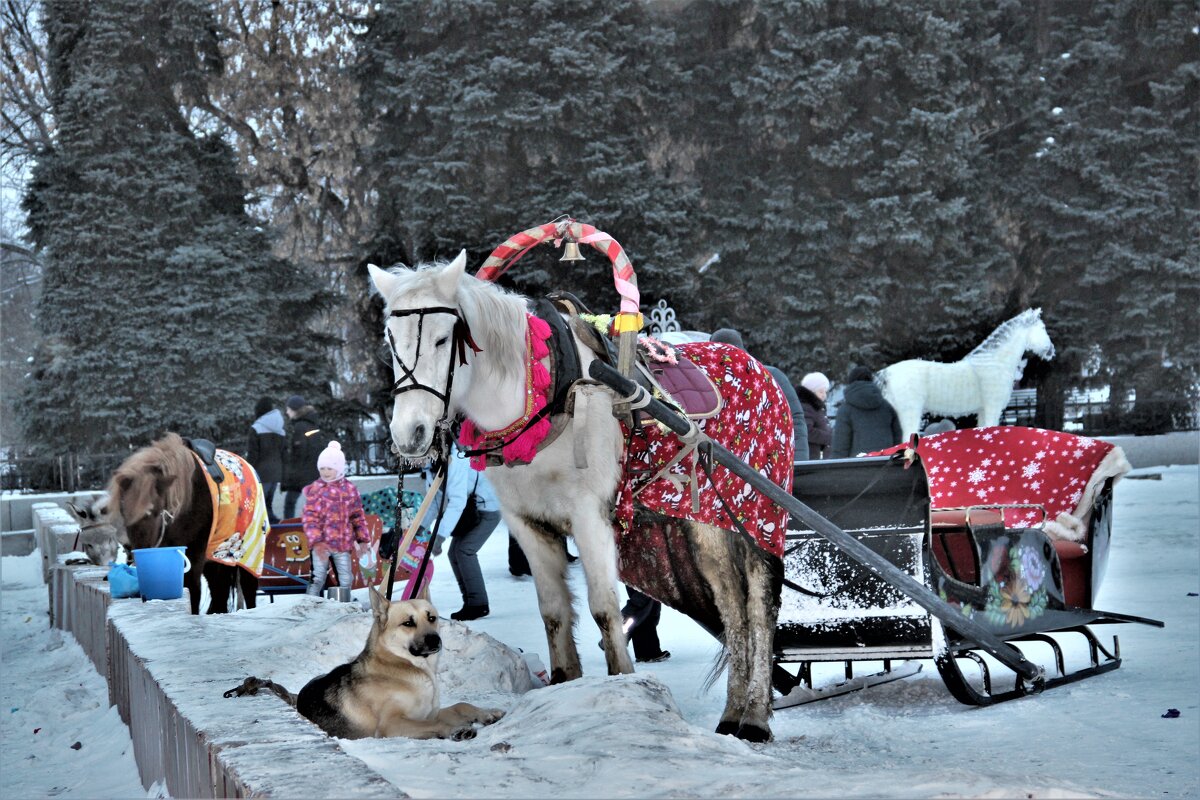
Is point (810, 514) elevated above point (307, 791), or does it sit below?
above

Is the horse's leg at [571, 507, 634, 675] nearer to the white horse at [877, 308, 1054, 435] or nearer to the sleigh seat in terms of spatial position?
the sleigh seat

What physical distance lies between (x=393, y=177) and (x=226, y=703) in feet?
72.8

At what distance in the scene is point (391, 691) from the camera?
4.55m

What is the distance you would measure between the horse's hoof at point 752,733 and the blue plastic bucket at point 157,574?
3575 millimetres

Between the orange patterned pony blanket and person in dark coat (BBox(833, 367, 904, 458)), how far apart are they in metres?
5.33

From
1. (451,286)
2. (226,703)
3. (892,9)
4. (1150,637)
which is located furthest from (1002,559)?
(892,9)

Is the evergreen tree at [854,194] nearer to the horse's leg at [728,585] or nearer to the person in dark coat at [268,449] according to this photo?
the person in dark coat at [268,449]

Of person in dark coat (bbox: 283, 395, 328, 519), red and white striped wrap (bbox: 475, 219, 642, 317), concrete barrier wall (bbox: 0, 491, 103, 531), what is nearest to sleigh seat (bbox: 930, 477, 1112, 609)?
red and white striped wrap (bbox: 475, 219, 642, 317)

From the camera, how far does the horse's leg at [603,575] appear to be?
4676 mm

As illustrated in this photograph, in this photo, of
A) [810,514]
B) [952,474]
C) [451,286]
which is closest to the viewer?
[451,286]

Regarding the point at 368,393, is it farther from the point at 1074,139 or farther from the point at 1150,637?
the point at 1150,637

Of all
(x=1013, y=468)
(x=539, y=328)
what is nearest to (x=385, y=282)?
(x=539, y=328)

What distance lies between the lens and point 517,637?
28.1ft

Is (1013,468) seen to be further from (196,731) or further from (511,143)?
(511,143)
